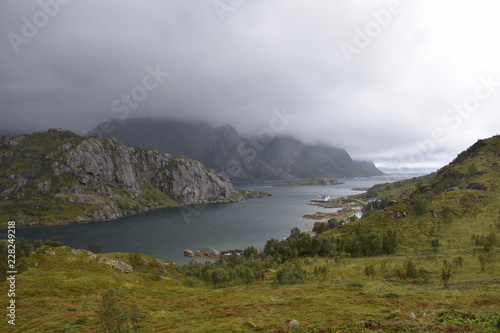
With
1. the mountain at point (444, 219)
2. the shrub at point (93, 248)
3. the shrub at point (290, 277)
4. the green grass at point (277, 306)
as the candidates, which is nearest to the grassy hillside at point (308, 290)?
the green grass at point (277, 306)

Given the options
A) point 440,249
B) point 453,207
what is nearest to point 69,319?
point 440,249

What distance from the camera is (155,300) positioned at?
180 feet

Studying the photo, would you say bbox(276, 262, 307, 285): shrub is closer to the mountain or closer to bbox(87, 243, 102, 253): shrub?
the mountain

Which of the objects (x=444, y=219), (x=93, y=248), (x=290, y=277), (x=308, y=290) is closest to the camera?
(x=308, y=290)

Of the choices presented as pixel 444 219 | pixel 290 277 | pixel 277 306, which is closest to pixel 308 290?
pixel 290 277

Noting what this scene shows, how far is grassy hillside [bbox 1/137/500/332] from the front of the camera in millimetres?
30438

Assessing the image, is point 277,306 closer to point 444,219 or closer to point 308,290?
point 308,290

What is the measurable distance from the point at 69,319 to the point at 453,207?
165994 mm

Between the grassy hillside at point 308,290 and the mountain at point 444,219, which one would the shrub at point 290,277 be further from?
the mountain at point 444,219

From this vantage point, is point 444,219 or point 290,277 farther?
point 444,219

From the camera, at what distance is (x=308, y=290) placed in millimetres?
54781

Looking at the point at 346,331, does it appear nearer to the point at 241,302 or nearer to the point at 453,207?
the point at 241,302

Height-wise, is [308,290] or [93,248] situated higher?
[308,290]

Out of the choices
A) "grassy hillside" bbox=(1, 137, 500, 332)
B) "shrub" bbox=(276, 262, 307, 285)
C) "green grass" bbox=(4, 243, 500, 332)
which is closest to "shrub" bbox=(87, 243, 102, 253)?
"grassy hillside" bbox=(1, 137, 500, 332)
